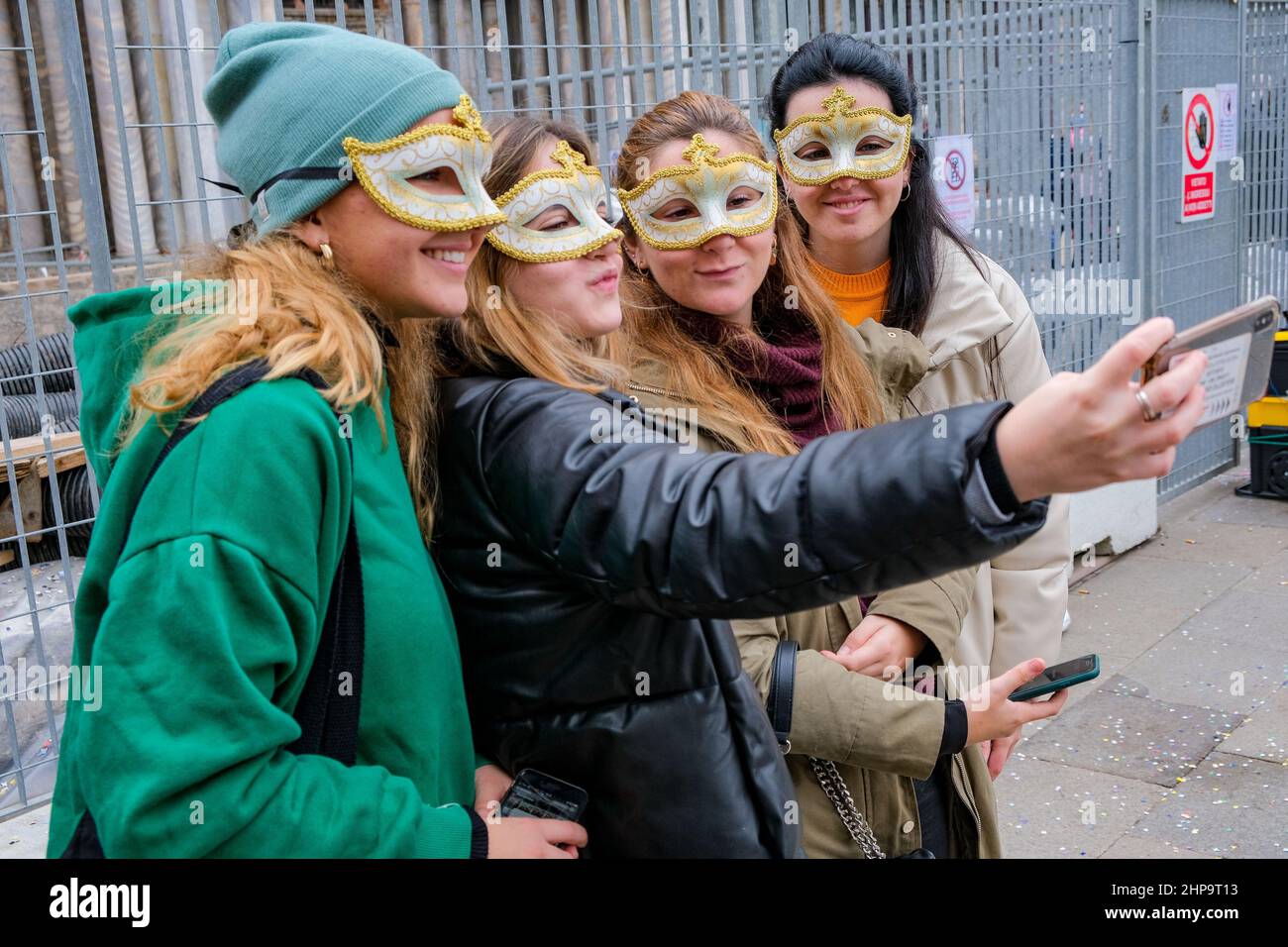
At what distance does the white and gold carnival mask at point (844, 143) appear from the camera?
3.26m

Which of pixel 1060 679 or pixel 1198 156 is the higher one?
pixel 1198 156

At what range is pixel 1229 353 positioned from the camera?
1261 mm

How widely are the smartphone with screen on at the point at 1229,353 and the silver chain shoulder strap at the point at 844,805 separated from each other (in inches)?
48.6

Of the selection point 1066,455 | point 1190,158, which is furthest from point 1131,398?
point 1190,158

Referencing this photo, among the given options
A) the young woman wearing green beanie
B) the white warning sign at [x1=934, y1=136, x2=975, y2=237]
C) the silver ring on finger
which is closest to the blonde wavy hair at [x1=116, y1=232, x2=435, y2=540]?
the young woman wearing green beanie

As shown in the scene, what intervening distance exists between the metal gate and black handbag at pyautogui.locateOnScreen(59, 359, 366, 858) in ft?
0.72

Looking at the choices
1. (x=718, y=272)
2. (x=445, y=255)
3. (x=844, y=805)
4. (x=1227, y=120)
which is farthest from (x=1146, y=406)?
(x=1227, y=120)

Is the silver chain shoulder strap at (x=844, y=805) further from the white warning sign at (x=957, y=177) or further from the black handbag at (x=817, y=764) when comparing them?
the white warning sign at (x=957, y=177)

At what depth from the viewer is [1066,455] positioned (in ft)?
4.10

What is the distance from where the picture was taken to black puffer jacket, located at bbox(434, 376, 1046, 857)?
1349 mm

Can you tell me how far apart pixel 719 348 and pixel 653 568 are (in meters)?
1.15

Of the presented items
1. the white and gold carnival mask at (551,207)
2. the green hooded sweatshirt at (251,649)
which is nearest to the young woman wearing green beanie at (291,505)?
the green hooded sweatshirt at (251,649)

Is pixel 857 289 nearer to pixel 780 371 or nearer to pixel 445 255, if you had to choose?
pixel 780 371
